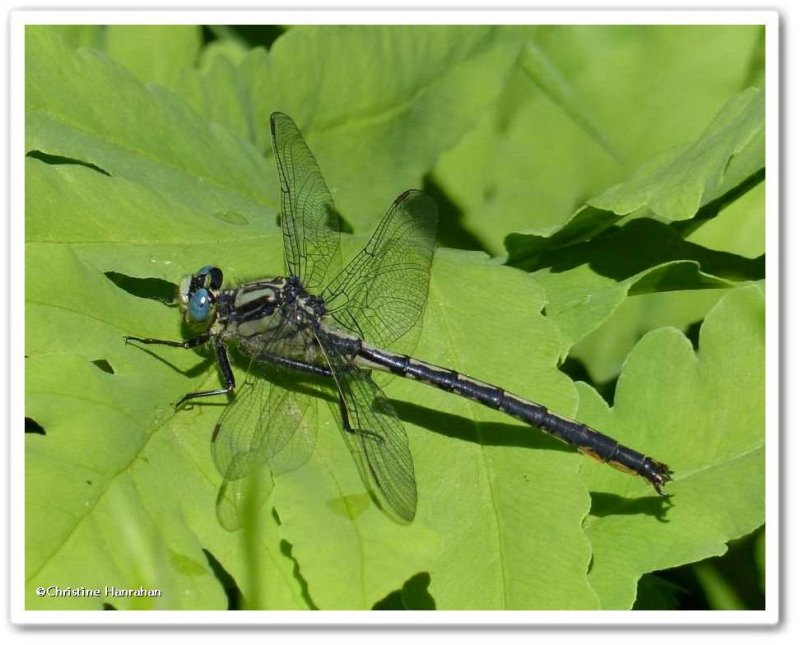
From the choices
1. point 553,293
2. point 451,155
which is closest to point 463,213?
point 451,155

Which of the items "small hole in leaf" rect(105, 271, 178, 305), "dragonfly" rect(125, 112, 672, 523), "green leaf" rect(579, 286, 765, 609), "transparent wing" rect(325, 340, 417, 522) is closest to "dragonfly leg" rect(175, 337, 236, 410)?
"dragonfly" rect(125, 112, 672, 523)

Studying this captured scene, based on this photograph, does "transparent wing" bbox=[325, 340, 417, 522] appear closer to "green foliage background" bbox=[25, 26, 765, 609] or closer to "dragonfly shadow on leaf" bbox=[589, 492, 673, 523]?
"green foliage background" bbox=[25, 26, 765, 609]

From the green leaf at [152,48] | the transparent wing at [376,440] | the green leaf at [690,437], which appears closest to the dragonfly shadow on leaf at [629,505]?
the green leaf at [690,437]

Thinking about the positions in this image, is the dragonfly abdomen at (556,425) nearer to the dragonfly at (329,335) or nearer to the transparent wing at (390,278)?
the dragonfly at (329,335)

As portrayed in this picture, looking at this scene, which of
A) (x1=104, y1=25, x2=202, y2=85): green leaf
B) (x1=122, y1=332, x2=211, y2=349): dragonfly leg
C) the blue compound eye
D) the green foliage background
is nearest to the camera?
the green foliage background

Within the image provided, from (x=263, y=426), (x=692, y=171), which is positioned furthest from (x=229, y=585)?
(x=692, y=171)

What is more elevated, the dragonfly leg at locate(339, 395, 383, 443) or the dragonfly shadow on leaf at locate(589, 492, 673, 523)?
the dragonfly leg at locate(339, 395, 383, 443)

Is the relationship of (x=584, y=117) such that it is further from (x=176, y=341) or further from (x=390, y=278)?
(x=176, y=341)
